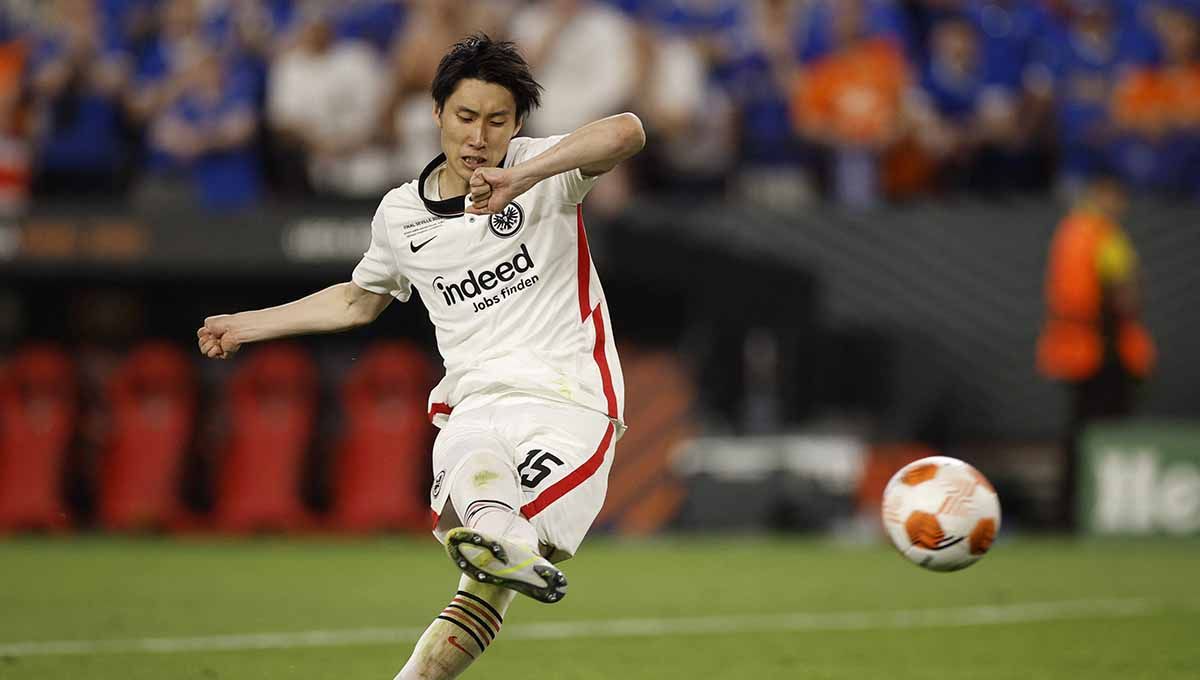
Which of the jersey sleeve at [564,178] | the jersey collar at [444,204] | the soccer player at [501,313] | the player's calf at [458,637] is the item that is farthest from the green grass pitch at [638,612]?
the jersey sleeve at [564,178]

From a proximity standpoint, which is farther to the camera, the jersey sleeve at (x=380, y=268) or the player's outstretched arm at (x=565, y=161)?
the jersey sleeve at (x=380, y=268)

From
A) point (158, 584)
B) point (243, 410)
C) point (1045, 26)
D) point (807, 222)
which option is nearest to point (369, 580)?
point (158, 584)

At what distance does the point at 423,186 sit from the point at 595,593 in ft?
16.7

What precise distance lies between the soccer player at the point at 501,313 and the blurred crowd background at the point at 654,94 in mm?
8016

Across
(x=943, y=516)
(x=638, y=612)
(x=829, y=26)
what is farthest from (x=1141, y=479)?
(x=943, y=516)

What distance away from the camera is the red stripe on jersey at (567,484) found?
506 cm

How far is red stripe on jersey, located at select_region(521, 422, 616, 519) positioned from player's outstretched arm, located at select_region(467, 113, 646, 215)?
79 centimetres

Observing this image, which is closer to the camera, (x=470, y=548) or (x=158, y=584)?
(x=470, y=548)

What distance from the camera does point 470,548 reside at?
454 cm

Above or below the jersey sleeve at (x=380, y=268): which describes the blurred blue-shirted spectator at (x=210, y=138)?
above

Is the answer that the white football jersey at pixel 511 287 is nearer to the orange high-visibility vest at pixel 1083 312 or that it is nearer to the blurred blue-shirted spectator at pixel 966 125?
the orange high-visibility vest at pixel 1083 312

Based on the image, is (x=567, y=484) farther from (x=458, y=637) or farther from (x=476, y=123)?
(x=476, y=123)

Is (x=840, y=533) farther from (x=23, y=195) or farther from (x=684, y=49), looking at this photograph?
(x=23, y=195)

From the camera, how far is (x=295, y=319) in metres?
5.61
